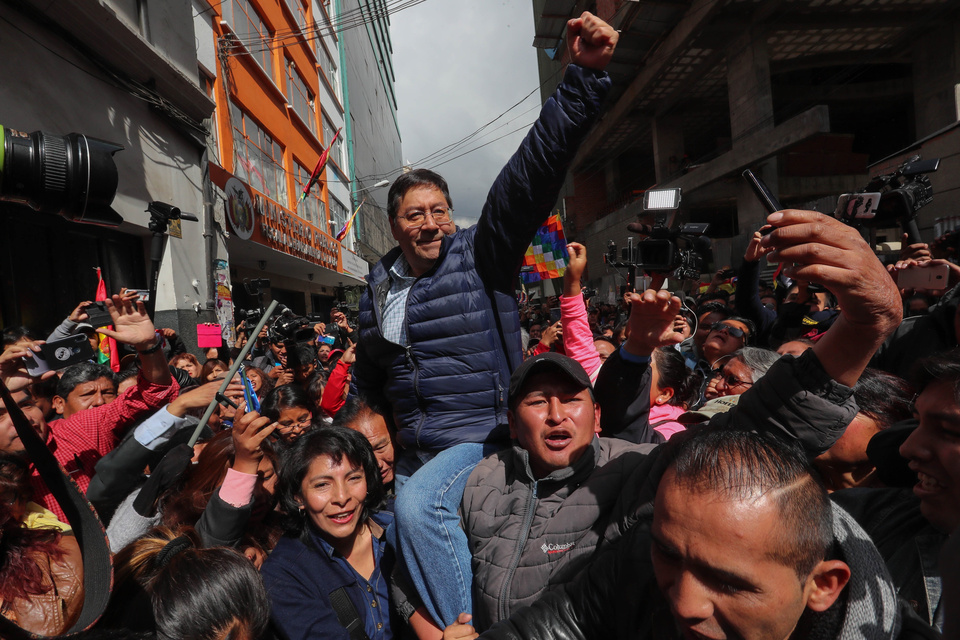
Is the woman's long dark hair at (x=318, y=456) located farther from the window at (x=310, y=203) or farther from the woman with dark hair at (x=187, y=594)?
the window at (x=310, y=203)

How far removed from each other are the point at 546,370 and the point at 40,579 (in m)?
1.45

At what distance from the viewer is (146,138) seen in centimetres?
757

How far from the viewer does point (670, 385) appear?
307 cm

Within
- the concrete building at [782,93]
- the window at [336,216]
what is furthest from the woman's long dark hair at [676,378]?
the window at [336,216]

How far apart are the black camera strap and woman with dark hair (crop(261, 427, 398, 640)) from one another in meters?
1.03

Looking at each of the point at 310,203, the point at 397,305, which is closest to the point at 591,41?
the point at 397,305

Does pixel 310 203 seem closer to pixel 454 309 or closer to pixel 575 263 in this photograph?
pixel 454 309

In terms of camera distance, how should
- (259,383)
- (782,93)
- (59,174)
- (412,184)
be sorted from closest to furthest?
1. (59,174)
2. (412,184)
3. (259,383)
4. (782,93)

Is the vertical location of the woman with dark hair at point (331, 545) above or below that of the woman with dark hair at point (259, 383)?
below

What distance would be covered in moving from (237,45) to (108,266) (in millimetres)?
A: 6572

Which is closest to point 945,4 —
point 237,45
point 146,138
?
point 237,45

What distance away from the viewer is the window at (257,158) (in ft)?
38.6

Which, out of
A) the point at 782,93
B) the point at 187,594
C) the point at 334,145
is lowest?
the point at 187,594

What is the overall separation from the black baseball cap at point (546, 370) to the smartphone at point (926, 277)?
6.79 ft
